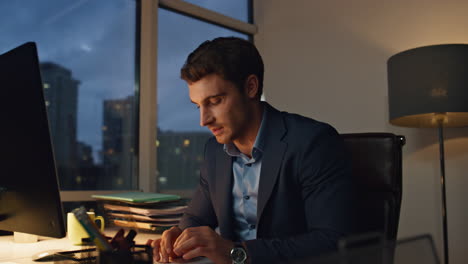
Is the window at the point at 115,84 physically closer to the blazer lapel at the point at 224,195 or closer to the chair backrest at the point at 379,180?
the blazer lapel at the point at 224,195

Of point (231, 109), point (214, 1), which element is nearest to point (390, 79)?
point (231, 109)

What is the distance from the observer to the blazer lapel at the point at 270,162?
129cm

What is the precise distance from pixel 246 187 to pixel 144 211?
448 millimetres

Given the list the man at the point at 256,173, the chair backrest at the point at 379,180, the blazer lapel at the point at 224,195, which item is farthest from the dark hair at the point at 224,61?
the chair backrest at the point at 379,180

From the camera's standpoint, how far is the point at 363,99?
264cm

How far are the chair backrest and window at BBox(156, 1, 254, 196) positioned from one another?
1376 mm

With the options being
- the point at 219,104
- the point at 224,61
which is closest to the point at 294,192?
the point at 219,104

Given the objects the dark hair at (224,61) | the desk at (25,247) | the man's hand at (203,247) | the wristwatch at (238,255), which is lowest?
the desk at (25,247)

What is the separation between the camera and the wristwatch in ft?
3.40

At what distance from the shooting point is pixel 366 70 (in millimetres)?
2633

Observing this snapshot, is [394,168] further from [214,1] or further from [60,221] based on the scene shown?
[214,1]

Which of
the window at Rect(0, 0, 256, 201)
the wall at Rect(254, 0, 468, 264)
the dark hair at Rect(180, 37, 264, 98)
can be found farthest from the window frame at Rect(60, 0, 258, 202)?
the dark hair at Rect(180, 37, 264, 98)

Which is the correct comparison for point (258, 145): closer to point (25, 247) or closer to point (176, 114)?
point (25, 247)

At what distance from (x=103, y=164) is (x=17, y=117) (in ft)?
4.24
